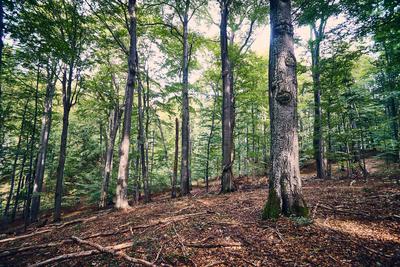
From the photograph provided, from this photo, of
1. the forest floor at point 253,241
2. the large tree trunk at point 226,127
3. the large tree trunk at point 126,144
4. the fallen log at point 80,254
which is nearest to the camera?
the forest floor at point 253,241

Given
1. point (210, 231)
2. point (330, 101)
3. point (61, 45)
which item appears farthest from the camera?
point (330, 101)

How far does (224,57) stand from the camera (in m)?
9.81

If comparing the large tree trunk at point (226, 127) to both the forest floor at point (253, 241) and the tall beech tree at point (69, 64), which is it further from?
the tall beech tree at point (69, 64)

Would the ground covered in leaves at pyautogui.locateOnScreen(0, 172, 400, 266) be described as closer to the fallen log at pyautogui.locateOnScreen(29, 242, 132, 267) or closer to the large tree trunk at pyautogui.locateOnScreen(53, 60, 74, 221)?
the fallen log at pyautogui.locateOnScreen(29, 242, 132, 267)

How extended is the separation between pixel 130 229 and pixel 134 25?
7939 mm

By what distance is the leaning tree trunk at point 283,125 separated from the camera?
390 centimetres

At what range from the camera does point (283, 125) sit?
403 centimetres

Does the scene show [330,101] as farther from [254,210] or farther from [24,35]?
[24,35]

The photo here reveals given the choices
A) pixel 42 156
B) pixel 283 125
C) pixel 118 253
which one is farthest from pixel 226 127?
pixel 42 156

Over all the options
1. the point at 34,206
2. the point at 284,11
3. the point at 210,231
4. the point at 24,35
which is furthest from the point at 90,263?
the point at 34,206

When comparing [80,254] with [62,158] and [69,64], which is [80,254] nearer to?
[62,158]

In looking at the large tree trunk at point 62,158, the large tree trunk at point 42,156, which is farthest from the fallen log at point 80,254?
the large tree trunk at point 42,156

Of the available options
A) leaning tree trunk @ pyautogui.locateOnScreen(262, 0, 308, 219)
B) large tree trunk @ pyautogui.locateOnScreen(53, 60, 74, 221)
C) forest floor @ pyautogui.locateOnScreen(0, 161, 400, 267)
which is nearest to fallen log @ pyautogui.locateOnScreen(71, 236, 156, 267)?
forest floor @ pyautogui.locateOnScreen(0, 161, 400, 267)

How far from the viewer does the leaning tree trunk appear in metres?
3.90
